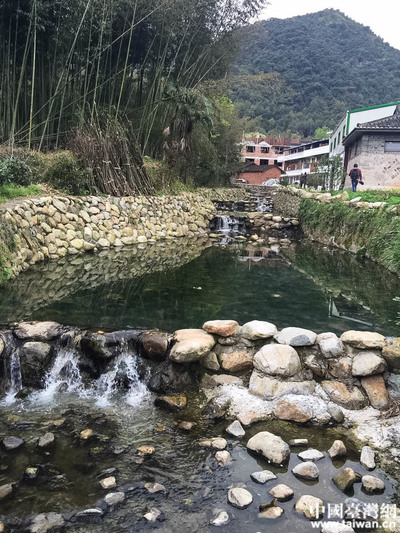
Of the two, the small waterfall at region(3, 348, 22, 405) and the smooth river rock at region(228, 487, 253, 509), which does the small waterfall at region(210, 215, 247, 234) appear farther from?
the smooth river rock at region(228, 487, 253, 509)

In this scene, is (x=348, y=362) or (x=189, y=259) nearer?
(x=348, y=362)

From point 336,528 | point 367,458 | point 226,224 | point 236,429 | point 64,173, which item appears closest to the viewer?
point 336,528

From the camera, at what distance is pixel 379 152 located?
709 inches

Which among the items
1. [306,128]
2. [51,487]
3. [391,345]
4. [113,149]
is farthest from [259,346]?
[306,128]

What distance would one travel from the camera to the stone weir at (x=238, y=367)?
3.43m

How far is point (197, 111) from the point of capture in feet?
44.1

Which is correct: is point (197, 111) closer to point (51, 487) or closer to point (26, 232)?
point (26, 232)

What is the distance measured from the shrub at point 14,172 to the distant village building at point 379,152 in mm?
13931

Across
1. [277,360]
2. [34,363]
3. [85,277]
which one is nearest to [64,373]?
[34,363]

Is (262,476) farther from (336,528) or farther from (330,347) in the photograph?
(330,347)

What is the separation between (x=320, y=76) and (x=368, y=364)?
67056mm

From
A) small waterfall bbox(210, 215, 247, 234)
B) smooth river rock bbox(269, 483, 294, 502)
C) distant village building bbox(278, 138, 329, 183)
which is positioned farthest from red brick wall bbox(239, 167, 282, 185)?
smooth river rock bbox(269, 483, 294, 502)

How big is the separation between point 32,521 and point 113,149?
382 inches

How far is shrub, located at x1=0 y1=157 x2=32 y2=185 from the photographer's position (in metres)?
8.20
